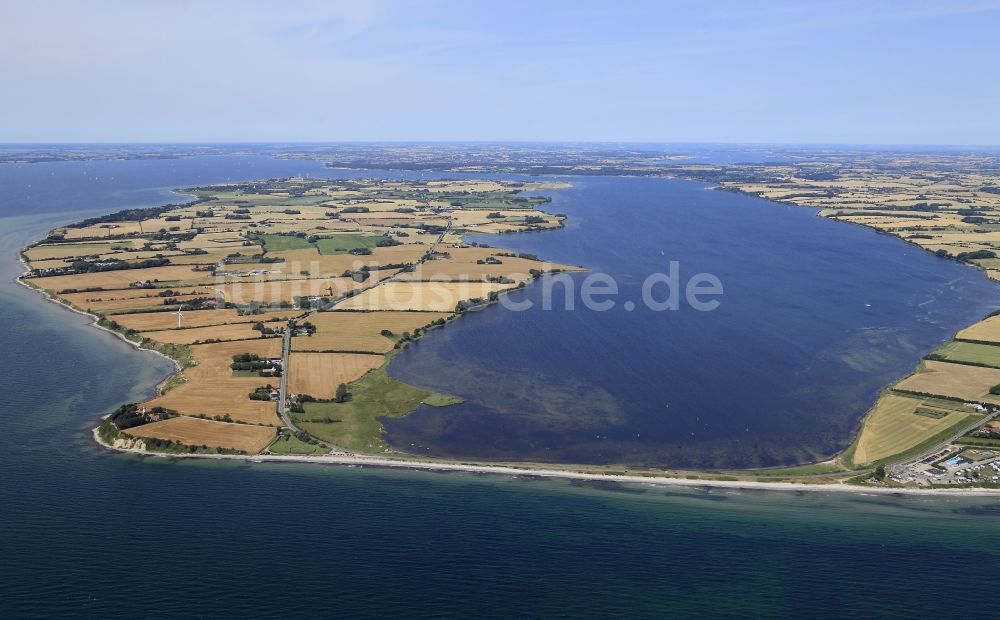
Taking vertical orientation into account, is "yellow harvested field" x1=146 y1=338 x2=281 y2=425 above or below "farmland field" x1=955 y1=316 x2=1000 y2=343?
below

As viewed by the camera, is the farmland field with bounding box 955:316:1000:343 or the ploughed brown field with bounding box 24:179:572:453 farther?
the farmland field with bounding box 955:316:1000:343

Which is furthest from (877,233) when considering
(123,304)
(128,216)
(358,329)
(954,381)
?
(128,216)

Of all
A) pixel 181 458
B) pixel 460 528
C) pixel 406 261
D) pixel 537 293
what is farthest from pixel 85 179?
pixel 460 528

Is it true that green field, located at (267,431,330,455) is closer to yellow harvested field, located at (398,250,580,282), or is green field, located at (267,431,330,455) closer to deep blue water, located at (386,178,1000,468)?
deep blue water, located at (386,178,1000,468)

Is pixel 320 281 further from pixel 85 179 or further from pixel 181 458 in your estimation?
pixel 85 179

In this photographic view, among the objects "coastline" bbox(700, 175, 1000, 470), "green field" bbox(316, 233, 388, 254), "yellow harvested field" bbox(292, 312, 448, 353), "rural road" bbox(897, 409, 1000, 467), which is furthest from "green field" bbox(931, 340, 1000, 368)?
"green field" bbox(316, 233, 388, 254)

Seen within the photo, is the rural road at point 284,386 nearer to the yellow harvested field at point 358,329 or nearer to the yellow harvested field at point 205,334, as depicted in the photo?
the yellow harvested field at point 358,329
